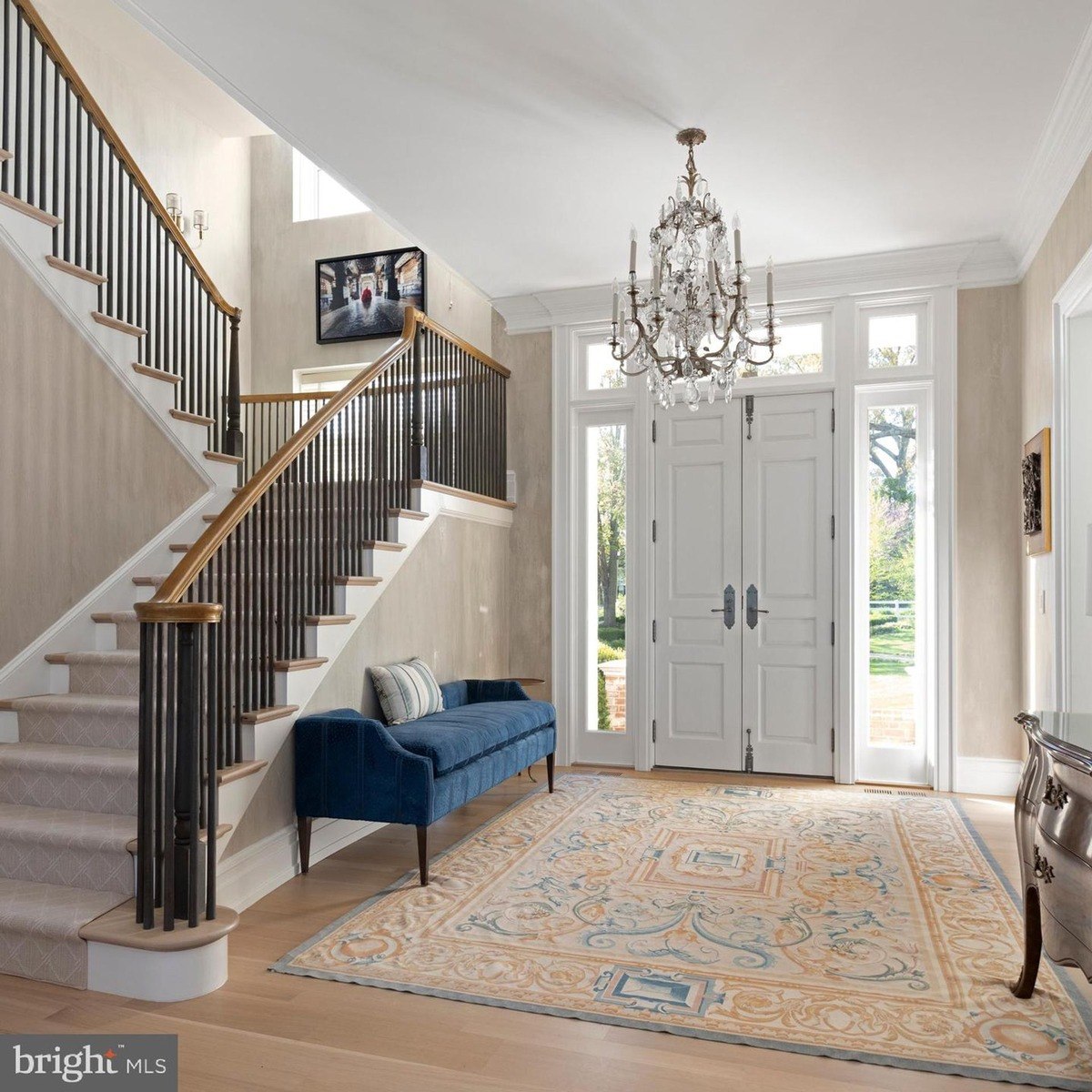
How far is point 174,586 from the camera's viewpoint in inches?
116

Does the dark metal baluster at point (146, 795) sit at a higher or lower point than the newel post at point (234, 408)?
lower

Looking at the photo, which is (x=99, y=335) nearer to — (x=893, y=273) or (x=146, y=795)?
(x=146, y=795)

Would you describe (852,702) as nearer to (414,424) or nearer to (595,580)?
(595,580)

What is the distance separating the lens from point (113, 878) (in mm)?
3041

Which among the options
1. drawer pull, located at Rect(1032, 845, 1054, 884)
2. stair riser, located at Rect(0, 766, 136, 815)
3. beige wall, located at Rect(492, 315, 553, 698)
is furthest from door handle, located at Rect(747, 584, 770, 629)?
stair riser, located at Rect(0, 766, 136, 815)

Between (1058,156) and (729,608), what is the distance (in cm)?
307

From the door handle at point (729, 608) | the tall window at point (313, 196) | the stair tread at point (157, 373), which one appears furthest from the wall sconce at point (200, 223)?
the door handle at point (729, 608)

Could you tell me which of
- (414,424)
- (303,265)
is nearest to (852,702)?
(414,424)

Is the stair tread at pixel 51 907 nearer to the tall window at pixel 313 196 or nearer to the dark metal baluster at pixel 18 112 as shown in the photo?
the dark metal baluster at pixel 18 112

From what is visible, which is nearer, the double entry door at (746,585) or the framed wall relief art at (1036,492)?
the framed wall relief art at (1036,492)

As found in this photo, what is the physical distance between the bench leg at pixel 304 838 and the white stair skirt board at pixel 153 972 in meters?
1.03

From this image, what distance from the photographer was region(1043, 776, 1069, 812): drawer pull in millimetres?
2266

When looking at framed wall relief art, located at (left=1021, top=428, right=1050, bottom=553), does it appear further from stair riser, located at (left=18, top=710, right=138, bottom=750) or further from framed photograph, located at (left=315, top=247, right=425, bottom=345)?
framed photograph, located at (left=315, top=247, right=425, bottom=345)

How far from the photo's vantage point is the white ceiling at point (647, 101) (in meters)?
3.17
